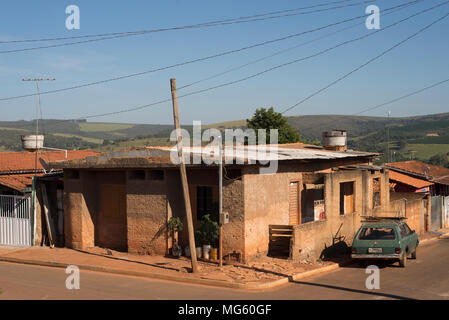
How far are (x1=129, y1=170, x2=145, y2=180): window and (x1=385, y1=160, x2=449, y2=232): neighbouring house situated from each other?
41.0 ft

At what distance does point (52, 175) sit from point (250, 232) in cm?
991

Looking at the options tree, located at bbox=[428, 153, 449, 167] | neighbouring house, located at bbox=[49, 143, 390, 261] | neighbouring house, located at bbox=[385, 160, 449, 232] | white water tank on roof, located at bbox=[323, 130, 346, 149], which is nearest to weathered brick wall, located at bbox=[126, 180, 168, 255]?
neighbouring house, located at bbox=[49, 143, 390, 261]

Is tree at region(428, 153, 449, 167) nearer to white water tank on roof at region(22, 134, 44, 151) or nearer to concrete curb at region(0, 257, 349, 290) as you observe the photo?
concrete curb at region(0, 257, 349, 290)

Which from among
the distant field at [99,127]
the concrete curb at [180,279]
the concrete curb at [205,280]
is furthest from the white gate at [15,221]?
the distant field at [99,127]

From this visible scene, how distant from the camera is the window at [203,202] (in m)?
18.3

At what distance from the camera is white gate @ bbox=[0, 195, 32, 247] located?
71.1 ft

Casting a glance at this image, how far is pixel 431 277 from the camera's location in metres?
15.7

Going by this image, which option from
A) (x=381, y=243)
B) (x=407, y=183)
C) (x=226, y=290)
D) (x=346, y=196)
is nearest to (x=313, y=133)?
(x=407, y=183)

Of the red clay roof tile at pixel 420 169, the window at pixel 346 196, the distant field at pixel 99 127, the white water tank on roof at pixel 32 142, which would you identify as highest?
the distant field at pixel 99 127

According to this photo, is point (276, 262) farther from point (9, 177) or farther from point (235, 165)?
point (9, 177)

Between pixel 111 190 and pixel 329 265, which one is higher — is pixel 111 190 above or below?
above

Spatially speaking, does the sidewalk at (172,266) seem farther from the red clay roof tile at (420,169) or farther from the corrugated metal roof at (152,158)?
the red clay roof tile at (420,169)

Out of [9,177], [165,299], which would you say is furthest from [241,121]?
[165,299]

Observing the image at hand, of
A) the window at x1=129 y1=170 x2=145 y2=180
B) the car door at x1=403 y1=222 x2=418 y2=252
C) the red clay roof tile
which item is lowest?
the car door at x1=403 y1=222 x2=418 y2=252
